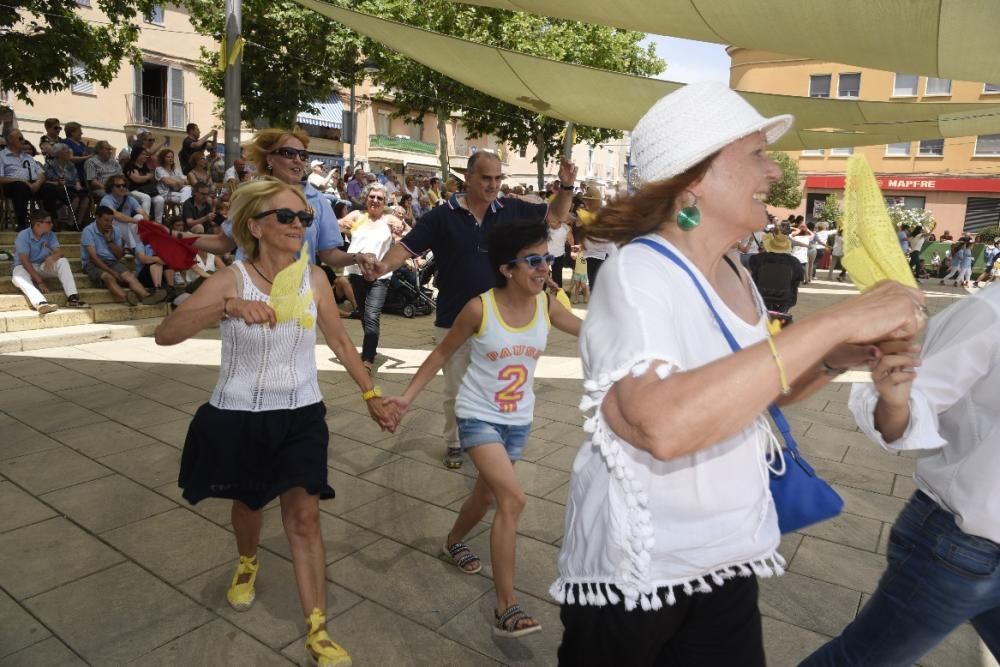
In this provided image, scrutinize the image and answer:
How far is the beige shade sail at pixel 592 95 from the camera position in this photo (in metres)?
6.46

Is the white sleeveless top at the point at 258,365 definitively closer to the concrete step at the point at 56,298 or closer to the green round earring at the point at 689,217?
the green round earring at the point at 689,217

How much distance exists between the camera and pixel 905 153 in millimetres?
35750

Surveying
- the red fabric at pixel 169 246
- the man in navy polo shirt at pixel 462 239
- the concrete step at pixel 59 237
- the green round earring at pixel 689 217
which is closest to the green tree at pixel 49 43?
the concrete step at pixel 59 237

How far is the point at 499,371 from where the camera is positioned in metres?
3.14

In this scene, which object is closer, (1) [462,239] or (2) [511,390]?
(2) [511,390]

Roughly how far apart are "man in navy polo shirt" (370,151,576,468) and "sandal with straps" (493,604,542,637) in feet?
6.19

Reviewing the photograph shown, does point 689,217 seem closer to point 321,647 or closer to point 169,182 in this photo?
point 321,647

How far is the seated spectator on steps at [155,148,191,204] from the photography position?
12000 mm

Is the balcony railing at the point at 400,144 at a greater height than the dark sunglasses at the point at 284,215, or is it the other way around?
the balcony railing at the point at 400,144

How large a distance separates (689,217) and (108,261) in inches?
398

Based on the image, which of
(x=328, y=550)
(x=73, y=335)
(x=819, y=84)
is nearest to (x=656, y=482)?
(x=328, y=550)

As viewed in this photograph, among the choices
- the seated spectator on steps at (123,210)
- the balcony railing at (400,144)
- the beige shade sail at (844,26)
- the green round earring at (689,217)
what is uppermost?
the balcony railing at (400,144)

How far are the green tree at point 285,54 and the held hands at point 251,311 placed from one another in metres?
21.0

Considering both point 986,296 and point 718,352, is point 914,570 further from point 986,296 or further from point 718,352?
point 718,352
